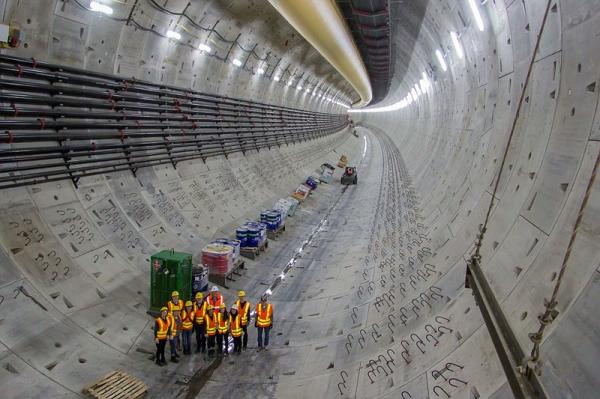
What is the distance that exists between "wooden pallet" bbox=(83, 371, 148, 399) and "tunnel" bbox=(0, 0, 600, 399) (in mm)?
41

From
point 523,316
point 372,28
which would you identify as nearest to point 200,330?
point 523,316

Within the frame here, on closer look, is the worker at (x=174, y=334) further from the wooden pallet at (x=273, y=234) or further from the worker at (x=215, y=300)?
the wooden pallet at (x=273, y=234)

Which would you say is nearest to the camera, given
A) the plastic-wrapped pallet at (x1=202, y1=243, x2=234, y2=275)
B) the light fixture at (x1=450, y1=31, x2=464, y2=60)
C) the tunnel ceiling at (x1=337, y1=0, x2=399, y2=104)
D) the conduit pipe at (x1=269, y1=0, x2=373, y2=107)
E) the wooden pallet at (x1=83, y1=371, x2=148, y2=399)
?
the wooden pallet at (x1=83, y1=371, x2=148, y2=399)

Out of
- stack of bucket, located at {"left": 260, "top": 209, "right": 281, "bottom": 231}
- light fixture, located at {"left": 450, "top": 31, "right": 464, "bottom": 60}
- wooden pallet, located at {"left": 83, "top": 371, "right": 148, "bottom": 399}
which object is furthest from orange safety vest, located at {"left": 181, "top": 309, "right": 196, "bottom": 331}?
light fixture, located at {"left": 450, "top": 31, "right": 464, "bottom": 60}

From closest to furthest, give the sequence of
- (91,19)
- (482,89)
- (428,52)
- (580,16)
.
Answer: (580,16) → (482,89) → (91,19) → (428,52)

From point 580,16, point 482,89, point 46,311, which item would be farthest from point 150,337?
point 580,16

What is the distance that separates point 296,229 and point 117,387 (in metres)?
10.1

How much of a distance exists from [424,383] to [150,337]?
489 centimetres

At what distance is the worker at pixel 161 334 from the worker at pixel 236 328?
102cm

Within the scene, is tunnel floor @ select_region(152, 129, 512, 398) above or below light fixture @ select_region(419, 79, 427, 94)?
below

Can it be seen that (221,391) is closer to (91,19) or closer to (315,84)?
(91,19)

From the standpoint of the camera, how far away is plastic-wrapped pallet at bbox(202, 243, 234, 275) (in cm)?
1014

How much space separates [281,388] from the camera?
Result: 21.6 feet

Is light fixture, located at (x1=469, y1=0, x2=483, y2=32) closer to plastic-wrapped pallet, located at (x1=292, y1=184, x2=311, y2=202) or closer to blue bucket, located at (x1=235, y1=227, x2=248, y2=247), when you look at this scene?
blue bucket, located at (x1=235, y1=227, x2=248, y2=247)
